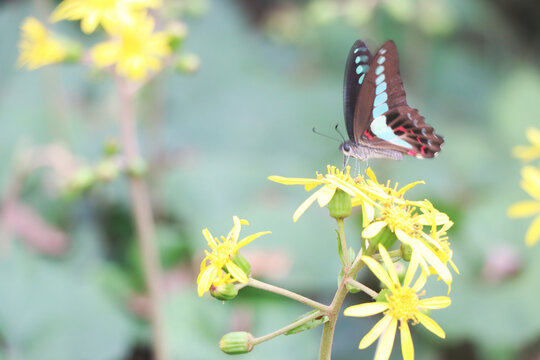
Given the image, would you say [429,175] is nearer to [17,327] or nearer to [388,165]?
Result: [388,165]

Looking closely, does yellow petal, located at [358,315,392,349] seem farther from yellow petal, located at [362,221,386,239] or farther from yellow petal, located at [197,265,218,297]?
yellow petal, located at [197,265,218,297]

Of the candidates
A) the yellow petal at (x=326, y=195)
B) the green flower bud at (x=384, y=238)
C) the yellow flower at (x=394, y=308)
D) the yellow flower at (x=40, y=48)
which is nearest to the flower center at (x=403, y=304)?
the yellow flower at (x=394, y=308)

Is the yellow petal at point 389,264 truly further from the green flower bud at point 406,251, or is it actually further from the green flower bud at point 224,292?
the green flower bud at point 224,292

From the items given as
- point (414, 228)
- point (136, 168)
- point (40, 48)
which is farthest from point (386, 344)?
point (40, 48)

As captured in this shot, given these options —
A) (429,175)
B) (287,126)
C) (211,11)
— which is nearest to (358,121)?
(429,175)

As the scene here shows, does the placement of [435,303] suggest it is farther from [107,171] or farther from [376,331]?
[107,171]

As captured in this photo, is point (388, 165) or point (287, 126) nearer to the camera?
point (388, 165)
